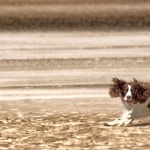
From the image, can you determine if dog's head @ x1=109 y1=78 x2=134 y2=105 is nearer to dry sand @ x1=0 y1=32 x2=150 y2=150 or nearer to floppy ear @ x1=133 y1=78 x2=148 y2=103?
floppy ear @ x1=133 y1=78 x2=148 y2=103

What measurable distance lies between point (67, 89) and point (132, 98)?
5456 mm

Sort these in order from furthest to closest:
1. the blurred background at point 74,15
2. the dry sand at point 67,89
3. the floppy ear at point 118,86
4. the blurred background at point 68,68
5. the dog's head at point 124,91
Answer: the blurred background at point 74,15 < the floppy ear at point 118,86 < the dog's head at point 124,91 < the blurred background at point 68,68 < the dry sand at point 67,89

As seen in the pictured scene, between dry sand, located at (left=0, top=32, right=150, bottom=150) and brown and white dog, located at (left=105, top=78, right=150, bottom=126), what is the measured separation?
192 mm

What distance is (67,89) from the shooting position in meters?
17.0

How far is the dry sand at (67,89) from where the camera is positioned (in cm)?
1120

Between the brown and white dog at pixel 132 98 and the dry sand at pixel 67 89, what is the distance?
0.19 meters

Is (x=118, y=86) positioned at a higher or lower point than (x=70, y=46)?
lower

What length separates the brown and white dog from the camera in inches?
460

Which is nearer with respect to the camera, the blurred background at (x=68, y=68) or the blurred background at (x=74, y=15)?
the blurred background at (x=68, y=68)

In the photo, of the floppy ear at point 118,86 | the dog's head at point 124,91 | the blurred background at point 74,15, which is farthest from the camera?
the blurred background at point 74,15

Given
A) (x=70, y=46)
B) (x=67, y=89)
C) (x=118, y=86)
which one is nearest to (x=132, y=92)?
(x=118, y=86)

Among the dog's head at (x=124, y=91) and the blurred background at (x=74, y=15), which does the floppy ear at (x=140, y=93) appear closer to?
the dog's head at (x=124, y=91)

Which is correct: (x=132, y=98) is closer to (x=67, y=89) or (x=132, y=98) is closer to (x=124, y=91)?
(x=124, y=91)


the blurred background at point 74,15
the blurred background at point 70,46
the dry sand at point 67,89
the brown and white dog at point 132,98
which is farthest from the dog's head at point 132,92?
the blurred background at point 74,15
